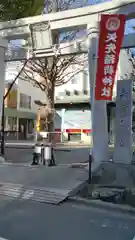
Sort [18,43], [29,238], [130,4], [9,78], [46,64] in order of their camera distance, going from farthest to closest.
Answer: [9,78] → [46,64] → [18,43] → [130,4] → [29,238]

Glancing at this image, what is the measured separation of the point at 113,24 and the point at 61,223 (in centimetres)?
706

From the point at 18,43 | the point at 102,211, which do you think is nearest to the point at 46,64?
the point at 18,43

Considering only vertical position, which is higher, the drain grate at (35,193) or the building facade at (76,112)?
the building facade at (76,112)

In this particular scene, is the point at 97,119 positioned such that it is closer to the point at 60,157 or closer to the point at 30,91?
the point at 60,157

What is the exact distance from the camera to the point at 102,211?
8.42m

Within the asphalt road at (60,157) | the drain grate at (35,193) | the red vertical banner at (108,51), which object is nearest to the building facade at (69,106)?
the asphalt road at (60,157)

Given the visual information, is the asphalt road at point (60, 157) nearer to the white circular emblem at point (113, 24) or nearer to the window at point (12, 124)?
the white circular emblem at point (113, 24)

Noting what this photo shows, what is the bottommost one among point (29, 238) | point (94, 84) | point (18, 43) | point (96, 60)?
point (29, 238)

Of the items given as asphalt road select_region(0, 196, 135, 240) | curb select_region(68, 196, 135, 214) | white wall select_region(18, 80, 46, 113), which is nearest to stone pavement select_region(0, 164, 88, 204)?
curb select_region(68, 196, 135, 214)

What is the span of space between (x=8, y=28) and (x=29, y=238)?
1070 centimetres

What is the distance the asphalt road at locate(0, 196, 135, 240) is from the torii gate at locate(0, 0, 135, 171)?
4355mm

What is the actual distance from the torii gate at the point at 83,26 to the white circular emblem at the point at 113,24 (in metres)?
0.83

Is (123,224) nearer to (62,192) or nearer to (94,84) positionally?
(62,192)

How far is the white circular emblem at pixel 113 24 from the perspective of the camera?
40.0 ft
